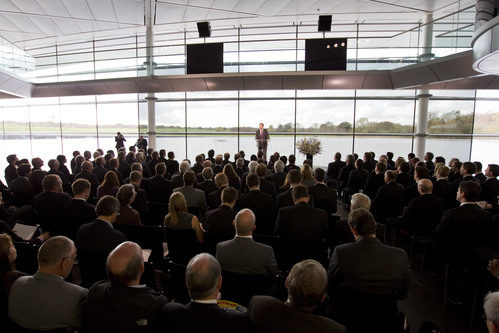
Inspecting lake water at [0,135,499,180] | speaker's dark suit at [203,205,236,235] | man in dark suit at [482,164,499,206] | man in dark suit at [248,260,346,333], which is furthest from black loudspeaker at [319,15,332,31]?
man in dark suit at [248,260,346,333]

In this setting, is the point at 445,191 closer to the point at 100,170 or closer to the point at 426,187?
the point at 426,187

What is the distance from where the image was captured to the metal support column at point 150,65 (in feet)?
44.1

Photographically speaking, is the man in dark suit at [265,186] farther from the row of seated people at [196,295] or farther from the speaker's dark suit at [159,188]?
the row of seated people at [196,295]

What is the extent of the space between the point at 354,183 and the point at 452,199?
226 centimetres

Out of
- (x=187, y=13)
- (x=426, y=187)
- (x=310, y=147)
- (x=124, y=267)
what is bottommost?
(x=124, y=267)

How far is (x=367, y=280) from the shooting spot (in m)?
2.64

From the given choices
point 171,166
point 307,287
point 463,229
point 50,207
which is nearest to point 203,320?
point 307,287

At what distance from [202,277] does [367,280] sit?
148 cm

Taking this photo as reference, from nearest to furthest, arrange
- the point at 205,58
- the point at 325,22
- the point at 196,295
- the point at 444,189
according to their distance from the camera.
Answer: the point at 196,295, the point at 444,189, the point at 325,22, the point at 205,58

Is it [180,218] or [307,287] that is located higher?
[307,287]

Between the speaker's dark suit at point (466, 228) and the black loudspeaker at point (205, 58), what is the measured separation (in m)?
9.98

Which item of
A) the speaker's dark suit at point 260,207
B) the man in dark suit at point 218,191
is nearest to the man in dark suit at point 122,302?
the speaker's dark suit at point 260,207

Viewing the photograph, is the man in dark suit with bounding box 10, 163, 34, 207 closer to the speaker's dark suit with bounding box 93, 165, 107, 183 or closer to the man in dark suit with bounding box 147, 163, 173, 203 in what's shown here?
the speaker's dark suit with bounding box 93, 165, 107, 183

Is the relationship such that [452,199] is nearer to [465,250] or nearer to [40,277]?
[465,250]
